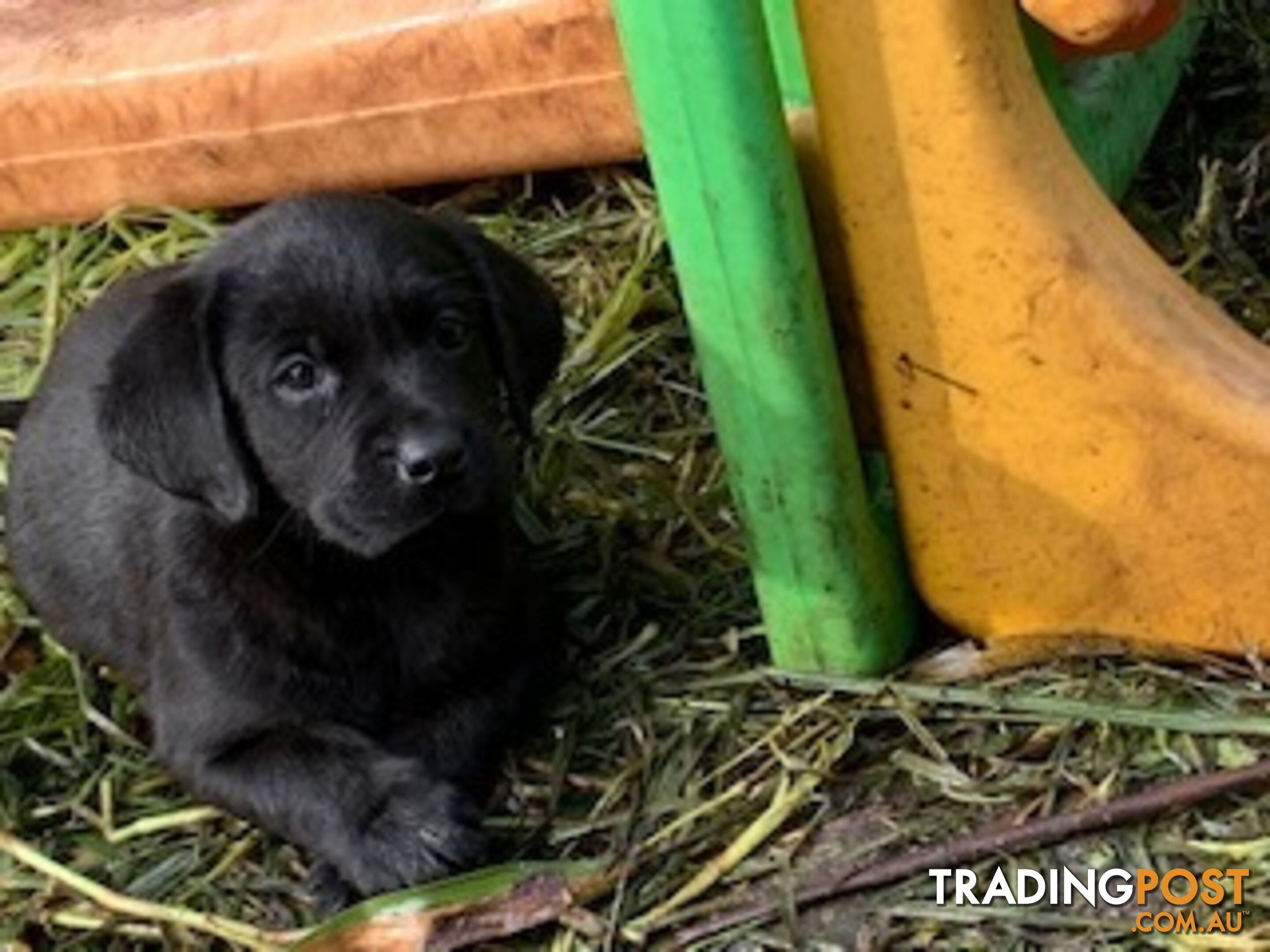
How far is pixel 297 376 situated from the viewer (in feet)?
14.4

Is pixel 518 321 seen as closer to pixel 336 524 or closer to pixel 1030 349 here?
pixel 336 524

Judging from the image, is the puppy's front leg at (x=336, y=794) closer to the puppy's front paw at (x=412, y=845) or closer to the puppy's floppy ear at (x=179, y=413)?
the puppy's front paw at (x=412, y=845)

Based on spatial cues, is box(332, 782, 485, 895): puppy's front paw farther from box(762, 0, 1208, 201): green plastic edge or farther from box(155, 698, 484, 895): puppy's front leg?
box(762, 0, 1208, 201): green plastic edge

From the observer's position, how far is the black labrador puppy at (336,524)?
4.32 metres

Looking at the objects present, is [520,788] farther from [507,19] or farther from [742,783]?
[507,19]

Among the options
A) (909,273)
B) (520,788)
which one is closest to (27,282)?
(520,788)

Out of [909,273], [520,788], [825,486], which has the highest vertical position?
[909,273]

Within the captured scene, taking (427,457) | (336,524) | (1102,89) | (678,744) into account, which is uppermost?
(427,457)

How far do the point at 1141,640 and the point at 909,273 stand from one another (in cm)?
70

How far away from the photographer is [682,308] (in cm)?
554

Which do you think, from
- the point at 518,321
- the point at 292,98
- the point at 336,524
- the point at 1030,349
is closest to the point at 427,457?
the point at 336,524

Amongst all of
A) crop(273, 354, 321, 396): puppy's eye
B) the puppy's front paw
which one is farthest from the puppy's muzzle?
the puppy's front paw

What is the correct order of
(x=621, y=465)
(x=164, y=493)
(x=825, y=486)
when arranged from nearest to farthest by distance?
(x=825, y=486) < (x=164, y=493) < (x=621, y=465)

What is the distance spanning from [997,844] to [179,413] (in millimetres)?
1403
